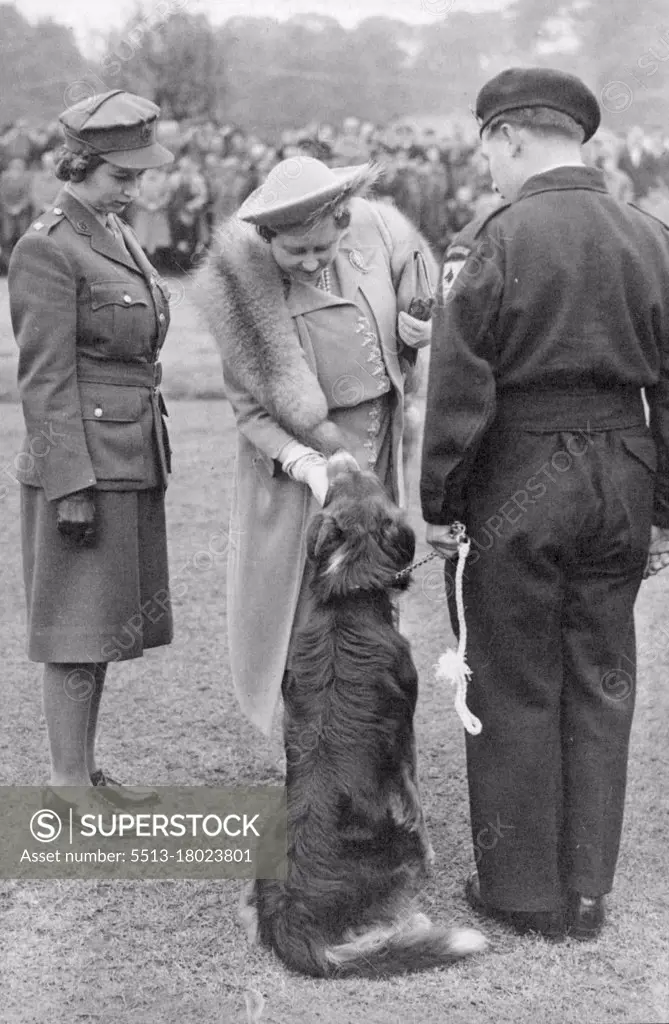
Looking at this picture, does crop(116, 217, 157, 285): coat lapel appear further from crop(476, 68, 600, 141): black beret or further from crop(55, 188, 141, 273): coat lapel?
crop(476, 68, 600, 141): black beret

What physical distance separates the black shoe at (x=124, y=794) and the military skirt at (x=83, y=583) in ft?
1.95

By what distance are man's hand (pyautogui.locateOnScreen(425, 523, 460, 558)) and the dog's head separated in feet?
0.22

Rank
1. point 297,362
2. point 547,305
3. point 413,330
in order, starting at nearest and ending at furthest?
point 547,305 → point 297,362 → point 413,330

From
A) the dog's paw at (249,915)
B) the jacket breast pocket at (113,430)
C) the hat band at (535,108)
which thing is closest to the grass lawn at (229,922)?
the dog's paw at (249,915)

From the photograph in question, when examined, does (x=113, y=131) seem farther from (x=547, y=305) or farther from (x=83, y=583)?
(x=547, y=305)

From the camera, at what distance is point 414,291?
3559 millimetres

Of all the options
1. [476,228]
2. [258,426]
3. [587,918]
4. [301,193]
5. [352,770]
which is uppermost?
[301,193]

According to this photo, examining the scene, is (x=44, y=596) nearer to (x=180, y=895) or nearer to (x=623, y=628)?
(x=180, y=895)

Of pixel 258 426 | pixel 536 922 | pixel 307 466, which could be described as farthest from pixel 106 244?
pixel 536 922

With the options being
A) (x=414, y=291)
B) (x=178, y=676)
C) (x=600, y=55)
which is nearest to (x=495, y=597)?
(x=414, y=291)

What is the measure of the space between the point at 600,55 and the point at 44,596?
991cm

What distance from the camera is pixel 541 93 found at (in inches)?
117

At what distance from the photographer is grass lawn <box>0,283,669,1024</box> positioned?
2928 mm

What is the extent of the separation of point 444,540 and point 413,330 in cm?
72
